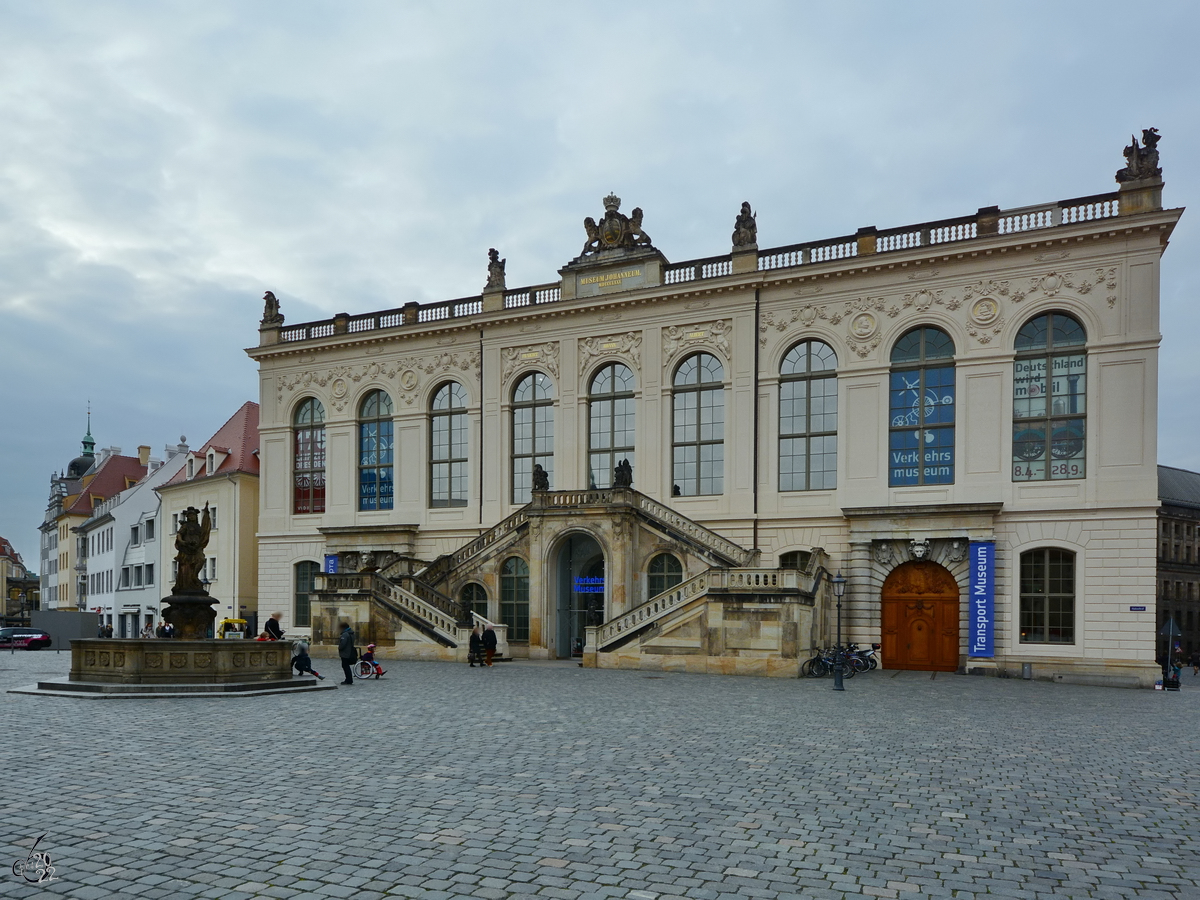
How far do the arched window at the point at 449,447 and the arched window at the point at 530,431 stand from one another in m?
2.27

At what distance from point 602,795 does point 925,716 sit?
10030mm

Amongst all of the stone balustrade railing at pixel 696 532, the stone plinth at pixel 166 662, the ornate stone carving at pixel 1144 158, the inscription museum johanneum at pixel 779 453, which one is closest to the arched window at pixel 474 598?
the inscription museum johanneum at pixel 779 453

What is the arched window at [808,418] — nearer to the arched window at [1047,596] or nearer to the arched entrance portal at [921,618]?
the arched entrance portal at [921,618]

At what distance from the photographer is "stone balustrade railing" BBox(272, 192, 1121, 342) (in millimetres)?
30734

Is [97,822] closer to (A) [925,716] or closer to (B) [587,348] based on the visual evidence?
(A) [925,716]

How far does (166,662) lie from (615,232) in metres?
23.9

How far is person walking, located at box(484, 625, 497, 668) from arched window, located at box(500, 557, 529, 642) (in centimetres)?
424

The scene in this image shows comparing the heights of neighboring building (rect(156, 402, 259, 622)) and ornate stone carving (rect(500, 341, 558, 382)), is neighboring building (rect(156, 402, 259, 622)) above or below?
below

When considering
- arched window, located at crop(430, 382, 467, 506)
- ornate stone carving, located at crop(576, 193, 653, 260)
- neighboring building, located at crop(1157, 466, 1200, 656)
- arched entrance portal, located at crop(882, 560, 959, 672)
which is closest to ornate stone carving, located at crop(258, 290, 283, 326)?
arched window, located at crop(430, 382, 467, 506)

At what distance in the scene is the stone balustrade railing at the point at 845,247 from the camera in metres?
30.7

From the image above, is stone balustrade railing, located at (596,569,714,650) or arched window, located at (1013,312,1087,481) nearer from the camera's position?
stone balustrade railing, located at (596,569,714,650)

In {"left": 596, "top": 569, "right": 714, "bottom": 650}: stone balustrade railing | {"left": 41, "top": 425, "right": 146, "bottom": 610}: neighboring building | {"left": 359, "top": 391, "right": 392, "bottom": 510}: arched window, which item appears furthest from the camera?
{"left": 41, "top": 425, "right": 146, "bottom": 610}: neighboring building

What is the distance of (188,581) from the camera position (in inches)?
917

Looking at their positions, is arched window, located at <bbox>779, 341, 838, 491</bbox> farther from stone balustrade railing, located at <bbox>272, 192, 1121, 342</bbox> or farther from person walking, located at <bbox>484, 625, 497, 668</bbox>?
person walking, located at <bbox>484, 625, 497, 668</bbox>
